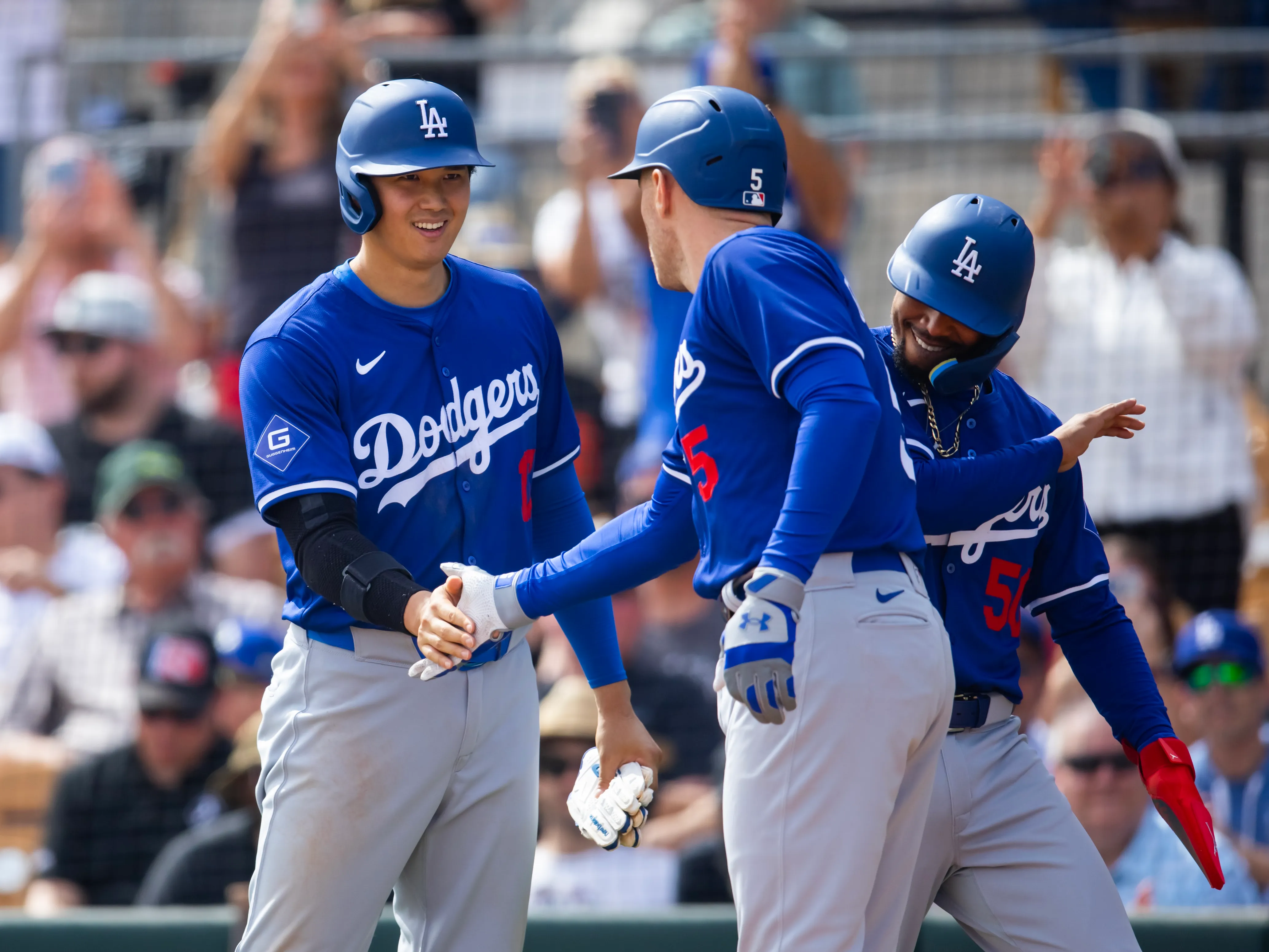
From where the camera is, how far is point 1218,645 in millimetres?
4684

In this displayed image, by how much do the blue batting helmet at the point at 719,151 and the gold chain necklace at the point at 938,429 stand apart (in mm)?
455

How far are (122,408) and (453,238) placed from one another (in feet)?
12.1

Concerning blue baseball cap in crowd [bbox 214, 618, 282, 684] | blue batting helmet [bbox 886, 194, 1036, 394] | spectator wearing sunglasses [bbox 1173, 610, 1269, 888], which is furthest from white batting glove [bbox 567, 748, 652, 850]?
spectator wearing sunglasses [bbox 1173, 610, 1269, 888]

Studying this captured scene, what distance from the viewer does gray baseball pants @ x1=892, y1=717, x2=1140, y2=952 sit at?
8.77 feet

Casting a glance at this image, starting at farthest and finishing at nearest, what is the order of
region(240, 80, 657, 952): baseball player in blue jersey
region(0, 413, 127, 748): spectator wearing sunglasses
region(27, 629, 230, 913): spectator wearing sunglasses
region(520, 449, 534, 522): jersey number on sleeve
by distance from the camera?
region(0, 413, 127, 748): spectator wearing sunglasses, region(27, 629, 230, 913): spectator wearing sunglasses, region(520, 449, 534, 522): jersey number on sleeve, region(240, 80, 657, 952): baseball player in blue jersey

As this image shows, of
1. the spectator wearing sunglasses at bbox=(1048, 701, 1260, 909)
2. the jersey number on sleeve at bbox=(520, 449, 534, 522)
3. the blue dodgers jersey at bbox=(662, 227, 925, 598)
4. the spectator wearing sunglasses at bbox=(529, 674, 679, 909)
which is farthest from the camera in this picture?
the spectator wearing sunglasses at bbox=(529, 674, 679, 909)

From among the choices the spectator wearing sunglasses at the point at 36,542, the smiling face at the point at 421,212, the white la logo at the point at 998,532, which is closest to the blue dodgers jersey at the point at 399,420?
the smiling face at the point at 421,212

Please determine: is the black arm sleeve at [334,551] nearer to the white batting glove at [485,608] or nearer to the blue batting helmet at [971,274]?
the white batting glove at [485,608]

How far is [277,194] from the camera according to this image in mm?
6145

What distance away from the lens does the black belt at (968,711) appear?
2789 millimetres

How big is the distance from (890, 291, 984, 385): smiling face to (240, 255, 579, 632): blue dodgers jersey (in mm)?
657

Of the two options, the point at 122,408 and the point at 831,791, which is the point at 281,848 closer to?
the point at 831,791

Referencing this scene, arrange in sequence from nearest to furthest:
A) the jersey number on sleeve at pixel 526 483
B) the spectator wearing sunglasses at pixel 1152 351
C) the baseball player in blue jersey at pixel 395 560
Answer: the baseball player in blue jersey at pixel 395 560 → the jersey number on sleeve at pixel 526 483 → the spectator wearing sunglasses at pixel 1152 351

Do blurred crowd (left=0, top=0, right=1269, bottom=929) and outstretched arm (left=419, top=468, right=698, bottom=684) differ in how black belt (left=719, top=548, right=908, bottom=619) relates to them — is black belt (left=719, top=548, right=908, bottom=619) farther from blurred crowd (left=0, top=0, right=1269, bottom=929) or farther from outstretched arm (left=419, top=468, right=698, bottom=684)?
blurred crowd (left=0, top=0, right=1269, bottom=929)
